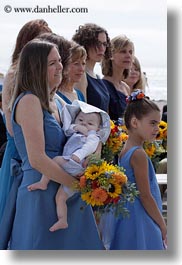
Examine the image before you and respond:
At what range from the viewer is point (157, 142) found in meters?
2.81

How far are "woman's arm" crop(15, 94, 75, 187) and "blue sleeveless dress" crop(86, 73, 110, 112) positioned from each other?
72cm

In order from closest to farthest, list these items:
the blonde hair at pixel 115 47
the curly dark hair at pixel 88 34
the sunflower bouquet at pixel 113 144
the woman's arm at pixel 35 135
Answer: the woman's arm at pixel 35 135, the sunflower bouquet at pixel 113 144, the curly dark hair at pixel 88 34, the blonde hair at pixel 115 47

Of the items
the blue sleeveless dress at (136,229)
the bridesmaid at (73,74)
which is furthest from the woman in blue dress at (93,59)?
the blue sleeveless dress at (136,229)

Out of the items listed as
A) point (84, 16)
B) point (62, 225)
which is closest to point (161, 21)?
point (84, 16)

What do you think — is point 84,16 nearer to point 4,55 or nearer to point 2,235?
point 4,55

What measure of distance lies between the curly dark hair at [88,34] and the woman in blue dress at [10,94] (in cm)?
25

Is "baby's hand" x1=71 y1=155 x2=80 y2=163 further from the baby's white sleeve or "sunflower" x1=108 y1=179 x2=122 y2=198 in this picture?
"sunflower" x1=108 y1=179 x2=122 y2=198

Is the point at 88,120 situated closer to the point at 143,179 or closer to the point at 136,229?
the point at 143,179

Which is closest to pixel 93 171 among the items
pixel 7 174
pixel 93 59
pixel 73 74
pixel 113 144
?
pixel 113 144

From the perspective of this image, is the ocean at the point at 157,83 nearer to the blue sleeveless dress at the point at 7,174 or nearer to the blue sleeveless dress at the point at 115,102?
the blue sleeveless dress at the point at 115,102

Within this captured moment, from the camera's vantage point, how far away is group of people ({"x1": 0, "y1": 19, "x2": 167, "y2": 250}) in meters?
2.18

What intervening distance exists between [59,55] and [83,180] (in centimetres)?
51

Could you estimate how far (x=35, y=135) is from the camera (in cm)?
214

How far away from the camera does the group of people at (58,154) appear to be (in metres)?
2.18
